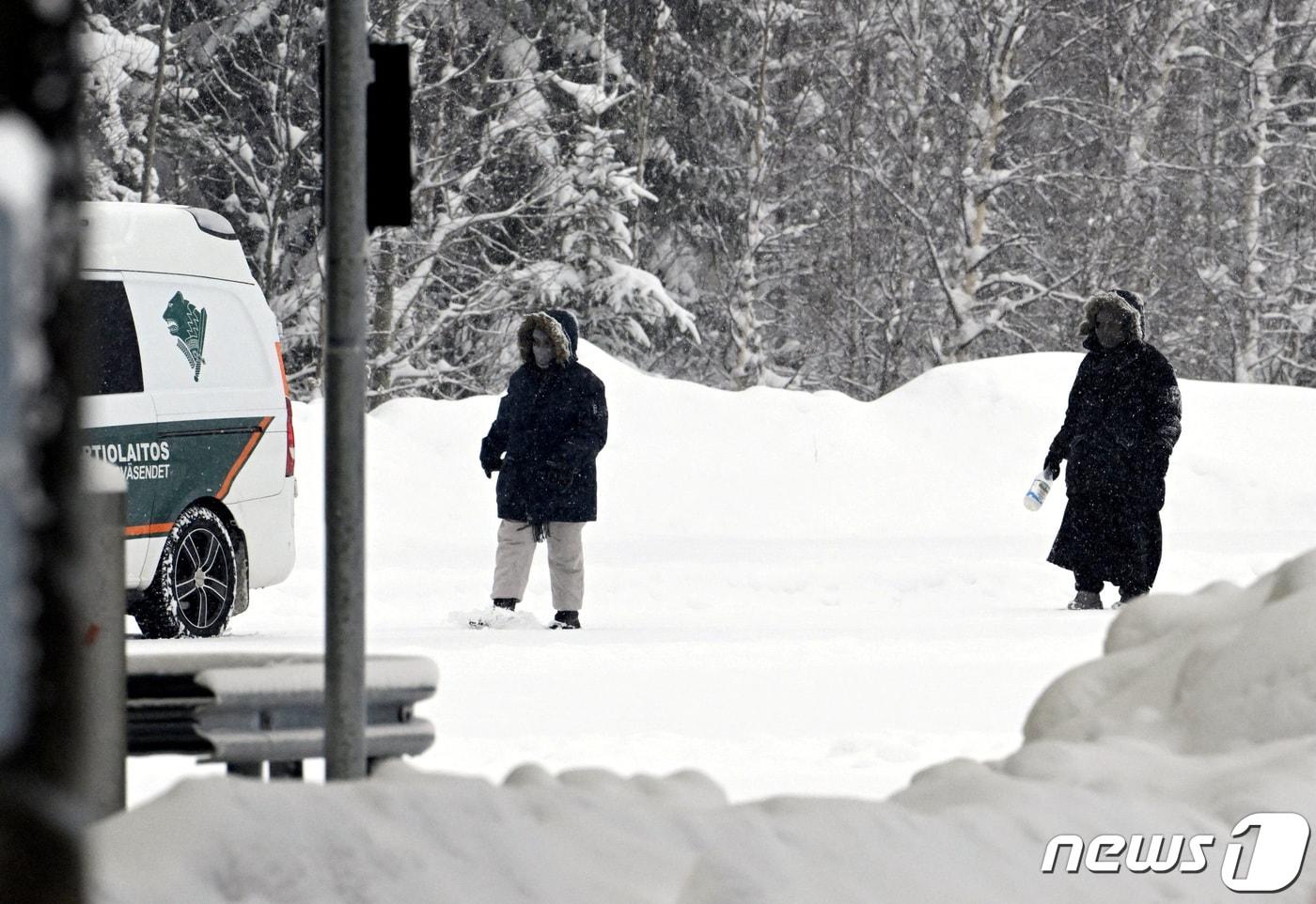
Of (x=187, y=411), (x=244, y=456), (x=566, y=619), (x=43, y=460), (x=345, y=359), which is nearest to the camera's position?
(x=43, y=460)

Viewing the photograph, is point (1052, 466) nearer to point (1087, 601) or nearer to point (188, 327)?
point (1087, 601)

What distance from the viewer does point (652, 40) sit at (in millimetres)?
27344

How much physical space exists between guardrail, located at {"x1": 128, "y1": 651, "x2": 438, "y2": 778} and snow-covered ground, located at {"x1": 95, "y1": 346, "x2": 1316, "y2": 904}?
0.33 m

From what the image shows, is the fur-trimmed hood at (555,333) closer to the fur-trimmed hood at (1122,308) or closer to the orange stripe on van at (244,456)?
the orange stripe on van at (244,456)

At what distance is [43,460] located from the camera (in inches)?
33.1

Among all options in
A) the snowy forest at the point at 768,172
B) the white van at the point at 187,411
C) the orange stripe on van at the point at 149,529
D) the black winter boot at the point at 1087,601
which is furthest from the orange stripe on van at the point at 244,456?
the snowy forest at the point at 768,172

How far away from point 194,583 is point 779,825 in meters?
6.77

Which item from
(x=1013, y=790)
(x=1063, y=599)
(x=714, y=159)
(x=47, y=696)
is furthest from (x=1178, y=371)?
(x=47, y=696)

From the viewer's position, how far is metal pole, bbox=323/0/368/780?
3.14 m

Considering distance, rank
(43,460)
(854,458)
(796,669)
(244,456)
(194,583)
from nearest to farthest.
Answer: (43,460), (796,669), (194,583), (244,456), (854,458)

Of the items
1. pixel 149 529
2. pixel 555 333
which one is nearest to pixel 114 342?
pixel 149 529

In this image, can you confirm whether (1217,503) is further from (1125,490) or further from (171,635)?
(171,635)

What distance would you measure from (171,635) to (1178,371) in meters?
25.3

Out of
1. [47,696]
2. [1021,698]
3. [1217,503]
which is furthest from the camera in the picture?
[1217,503]
